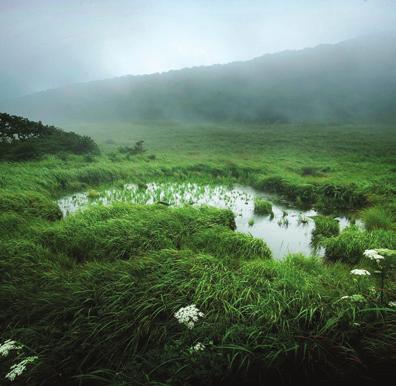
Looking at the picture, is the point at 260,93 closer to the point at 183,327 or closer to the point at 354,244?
the point at 354,244

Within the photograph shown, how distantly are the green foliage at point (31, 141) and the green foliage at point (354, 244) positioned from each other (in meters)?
20.4

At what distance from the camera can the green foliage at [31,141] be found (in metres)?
19.5

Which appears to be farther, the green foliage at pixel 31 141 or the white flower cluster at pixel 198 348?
the green foliage at pixel 31 141

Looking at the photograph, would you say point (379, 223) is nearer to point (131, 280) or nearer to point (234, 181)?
point (131, 280)

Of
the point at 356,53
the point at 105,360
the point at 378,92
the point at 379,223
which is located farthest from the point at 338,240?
the point at 356,53

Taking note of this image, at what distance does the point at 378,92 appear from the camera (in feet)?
316

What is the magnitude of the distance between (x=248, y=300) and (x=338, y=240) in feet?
15.9

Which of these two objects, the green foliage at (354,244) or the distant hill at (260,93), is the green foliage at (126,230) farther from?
the distant hill at (260,93)

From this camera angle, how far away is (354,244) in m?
7.59

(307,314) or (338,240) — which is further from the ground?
(307,314)

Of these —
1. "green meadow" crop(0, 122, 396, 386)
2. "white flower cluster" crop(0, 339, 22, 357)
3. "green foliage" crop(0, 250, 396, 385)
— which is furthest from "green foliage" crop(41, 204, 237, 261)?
"white flower cluster" crop(0, 339, 22, 357)


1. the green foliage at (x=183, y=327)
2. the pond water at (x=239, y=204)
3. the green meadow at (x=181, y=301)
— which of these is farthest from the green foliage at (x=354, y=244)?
the green foliage at (x=183, y=327)

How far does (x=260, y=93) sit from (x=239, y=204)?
Answer: 116m

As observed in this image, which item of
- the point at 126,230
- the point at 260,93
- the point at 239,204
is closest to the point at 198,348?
the point at 126,230
